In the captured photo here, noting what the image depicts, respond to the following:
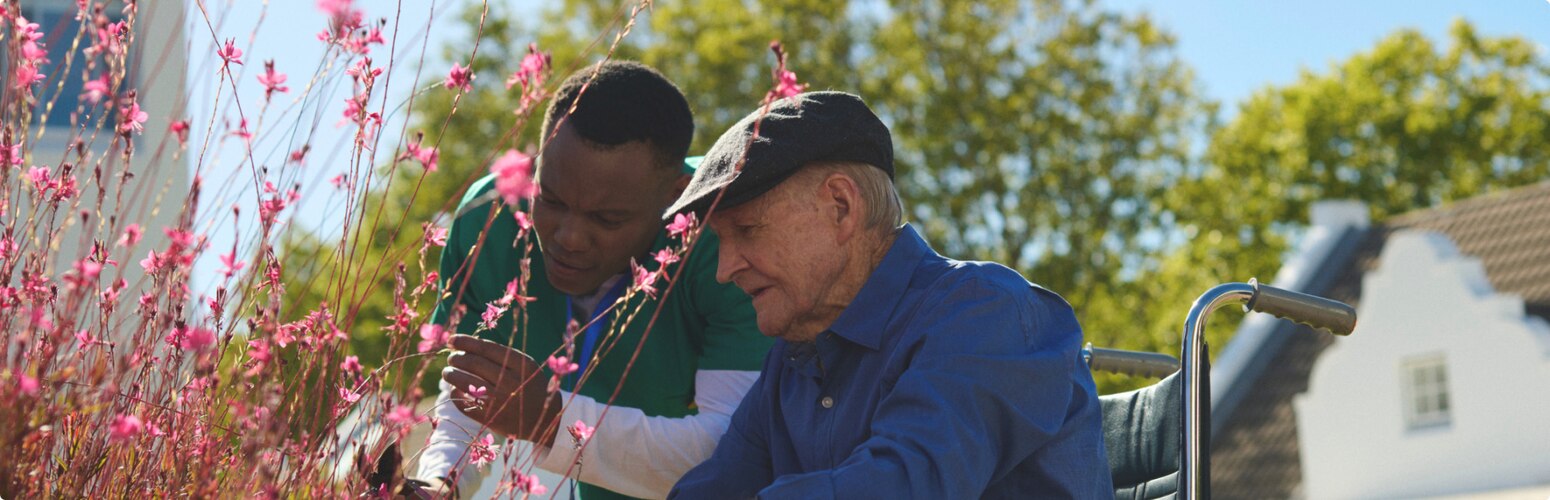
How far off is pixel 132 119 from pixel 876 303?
1063mm

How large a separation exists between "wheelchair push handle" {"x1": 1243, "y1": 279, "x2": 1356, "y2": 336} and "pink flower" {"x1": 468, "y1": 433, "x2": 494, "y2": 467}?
4.39 ft

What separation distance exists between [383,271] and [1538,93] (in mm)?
36245

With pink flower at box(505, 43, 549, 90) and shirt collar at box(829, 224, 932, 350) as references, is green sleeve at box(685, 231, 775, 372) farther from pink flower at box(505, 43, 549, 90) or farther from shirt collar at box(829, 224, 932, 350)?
pink flower at box(505, 43, 549, 90)

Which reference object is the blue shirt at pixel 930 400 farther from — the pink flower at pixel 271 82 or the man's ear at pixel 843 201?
the pink flower at pixel 271 82

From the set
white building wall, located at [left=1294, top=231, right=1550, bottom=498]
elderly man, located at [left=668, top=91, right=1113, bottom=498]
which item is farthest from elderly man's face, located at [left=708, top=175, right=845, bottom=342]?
white building wall, located at [left=1294, top=231, right=1550, bottom=498]

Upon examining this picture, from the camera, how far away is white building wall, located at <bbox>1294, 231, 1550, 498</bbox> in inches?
934

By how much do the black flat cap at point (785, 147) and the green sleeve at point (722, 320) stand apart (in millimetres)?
798

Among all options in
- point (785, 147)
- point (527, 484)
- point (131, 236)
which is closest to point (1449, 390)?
point (785, 147)

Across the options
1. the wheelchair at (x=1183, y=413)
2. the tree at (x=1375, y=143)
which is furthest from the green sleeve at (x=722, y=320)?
the tree at (x=1375, y=143)

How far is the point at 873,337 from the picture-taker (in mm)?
2781

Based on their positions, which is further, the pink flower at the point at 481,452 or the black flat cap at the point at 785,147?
the black flat cap at the point at 785,147

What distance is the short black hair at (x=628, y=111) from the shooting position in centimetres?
344

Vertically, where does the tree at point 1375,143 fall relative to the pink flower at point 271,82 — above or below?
above

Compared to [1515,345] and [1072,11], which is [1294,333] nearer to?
[1515,345]
